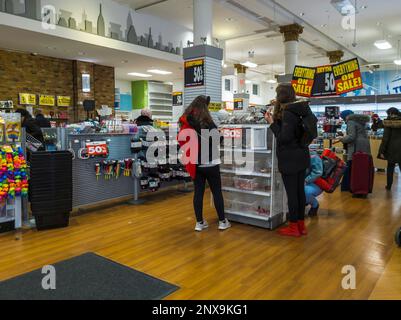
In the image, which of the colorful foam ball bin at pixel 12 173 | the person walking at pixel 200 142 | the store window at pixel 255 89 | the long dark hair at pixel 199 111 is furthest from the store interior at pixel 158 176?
the store window at pixel 255 89

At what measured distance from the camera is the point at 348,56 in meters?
16.2

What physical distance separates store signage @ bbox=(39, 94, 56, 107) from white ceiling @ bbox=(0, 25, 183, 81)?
118cm

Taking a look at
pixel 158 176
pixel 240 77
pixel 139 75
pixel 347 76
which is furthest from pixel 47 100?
pixel 240 77

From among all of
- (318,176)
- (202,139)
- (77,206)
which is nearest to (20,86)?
(77,206)

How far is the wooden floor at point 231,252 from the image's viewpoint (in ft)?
8.56

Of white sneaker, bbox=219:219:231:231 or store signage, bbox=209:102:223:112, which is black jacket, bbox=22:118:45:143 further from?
white sneaker, bbox=219:219:231:231

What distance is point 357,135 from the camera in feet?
19.7

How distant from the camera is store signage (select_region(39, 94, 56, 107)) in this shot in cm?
959

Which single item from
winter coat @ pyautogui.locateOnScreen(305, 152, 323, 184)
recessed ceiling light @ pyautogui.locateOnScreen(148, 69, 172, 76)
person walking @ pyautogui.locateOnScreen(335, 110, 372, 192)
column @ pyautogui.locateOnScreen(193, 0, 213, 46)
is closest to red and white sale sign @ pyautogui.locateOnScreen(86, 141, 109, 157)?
winter coat @ pyautogui.locateOnScreen(305, 152, 323, 184)

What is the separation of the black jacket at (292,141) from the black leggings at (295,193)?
0.09 m

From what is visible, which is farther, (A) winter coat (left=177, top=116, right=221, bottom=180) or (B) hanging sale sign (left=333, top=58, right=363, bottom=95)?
(B) hanging sale sign (left=333, top=58, right=363, bottom=95)

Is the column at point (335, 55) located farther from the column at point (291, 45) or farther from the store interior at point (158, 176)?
the column at point (291, 45)

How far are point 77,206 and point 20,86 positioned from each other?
613cm
